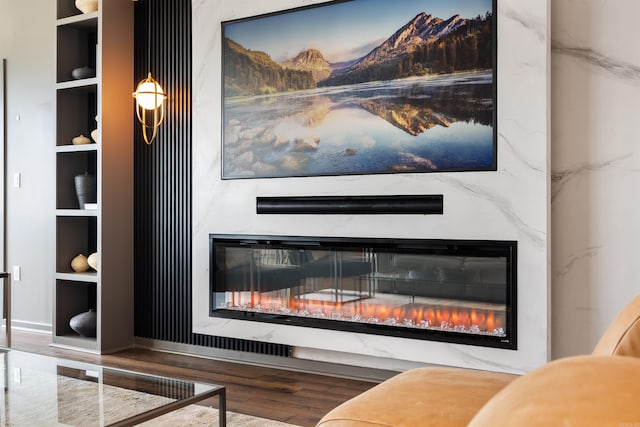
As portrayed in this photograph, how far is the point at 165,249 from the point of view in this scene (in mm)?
4629

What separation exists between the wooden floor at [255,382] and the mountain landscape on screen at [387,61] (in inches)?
71.1

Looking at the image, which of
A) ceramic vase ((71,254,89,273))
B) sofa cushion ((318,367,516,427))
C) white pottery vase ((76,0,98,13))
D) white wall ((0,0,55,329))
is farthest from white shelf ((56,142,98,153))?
sofa cushion ((318,367,516,427))

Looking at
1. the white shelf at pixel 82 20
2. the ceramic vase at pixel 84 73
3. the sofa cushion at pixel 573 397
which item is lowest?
the sofa cushion at pixel 573 397

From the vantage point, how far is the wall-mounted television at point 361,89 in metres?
3.39

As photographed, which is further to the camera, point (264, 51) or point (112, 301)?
point (112, 301)

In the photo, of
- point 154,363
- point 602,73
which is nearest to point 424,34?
point 602,73

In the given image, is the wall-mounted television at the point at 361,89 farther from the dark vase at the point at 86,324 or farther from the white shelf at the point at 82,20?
the dark vase at the point at 86,324

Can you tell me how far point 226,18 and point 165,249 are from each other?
1.71 metres

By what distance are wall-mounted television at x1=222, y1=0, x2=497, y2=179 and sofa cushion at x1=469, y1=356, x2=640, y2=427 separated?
2551 millimetres

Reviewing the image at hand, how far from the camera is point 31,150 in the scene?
5465mm

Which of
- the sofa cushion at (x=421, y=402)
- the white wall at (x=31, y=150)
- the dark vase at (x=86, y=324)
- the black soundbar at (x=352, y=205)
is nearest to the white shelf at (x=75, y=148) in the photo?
the white wall at (x=31, y=150)

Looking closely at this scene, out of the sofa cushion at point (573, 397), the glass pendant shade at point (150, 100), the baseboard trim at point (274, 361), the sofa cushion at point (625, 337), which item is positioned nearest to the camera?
the sofa cushion at point (573, 397)

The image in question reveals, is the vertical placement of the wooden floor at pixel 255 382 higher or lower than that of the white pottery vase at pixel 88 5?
lower

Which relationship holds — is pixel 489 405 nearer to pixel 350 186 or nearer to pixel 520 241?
pixel 520 241
